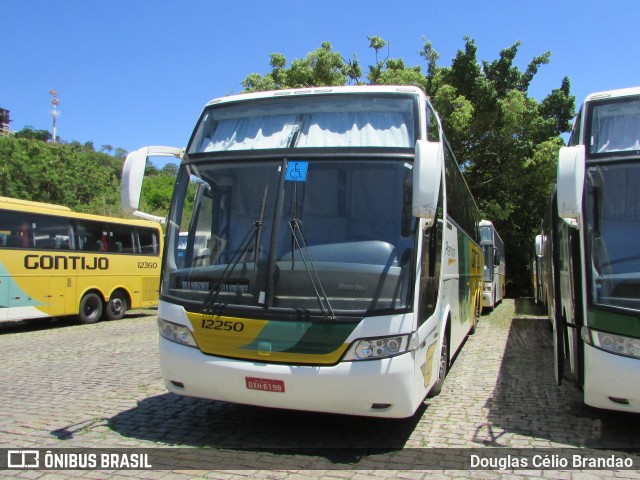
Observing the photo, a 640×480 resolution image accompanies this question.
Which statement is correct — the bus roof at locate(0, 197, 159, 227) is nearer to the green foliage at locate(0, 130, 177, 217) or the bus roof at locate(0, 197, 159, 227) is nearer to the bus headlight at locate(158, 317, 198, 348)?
the bus headlight at locate(158, 317, 198, 348)

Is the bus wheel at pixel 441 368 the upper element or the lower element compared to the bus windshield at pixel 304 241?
lower

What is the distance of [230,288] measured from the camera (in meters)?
4.95

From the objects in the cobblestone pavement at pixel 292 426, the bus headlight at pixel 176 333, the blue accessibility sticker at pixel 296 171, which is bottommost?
the cobblestone pavement at pixel 292 426

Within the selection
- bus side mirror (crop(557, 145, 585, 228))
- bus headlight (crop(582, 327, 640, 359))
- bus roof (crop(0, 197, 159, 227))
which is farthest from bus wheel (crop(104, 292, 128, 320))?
bus side mirror (crop(557, 145, 585, 228))

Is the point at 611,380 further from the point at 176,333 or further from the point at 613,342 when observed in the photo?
the point at 176,333

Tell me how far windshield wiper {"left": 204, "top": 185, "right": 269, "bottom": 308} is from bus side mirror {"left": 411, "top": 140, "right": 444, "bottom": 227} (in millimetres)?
1468

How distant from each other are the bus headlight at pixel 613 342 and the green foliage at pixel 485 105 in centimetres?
1698

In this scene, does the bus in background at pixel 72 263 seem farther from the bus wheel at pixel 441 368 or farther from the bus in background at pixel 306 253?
the bus wheel at pixel 441 368

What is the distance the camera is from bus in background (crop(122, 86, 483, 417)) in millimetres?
4551

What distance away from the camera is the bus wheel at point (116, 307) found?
625 inches

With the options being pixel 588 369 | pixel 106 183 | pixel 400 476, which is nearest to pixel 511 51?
pixel 588 369

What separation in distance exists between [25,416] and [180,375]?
2.15 meters

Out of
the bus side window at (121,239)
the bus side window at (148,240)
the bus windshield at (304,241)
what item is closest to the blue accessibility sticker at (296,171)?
the bus windshield at (304,241)

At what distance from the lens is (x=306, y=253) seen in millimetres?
4840
